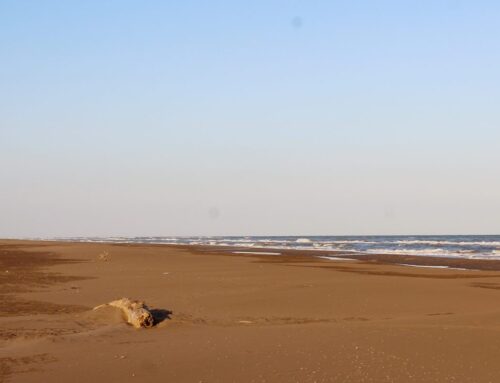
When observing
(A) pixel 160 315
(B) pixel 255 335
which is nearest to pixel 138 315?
(A) pixel 160 315

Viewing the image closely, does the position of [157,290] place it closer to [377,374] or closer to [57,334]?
[57,334]

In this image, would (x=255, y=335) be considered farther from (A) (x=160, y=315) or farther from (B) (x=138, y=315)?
(A) (x=160, y=315)

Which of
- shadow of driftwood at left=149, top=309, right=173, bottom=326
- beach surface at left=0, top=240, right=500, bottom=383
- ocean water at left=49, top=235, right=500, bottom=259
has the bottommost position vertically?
beach surface at left=0, top=240, right=500, bottom=383

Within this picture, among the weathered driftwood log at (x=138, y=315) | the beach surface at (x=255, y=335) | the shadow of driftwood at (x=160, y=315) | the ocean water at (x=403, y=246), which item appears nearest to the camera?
the beach surface at (x=255, y=335)

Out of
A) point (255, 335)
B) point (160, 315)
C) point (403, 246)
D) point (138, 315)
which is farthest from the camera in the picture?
point (403, 246)

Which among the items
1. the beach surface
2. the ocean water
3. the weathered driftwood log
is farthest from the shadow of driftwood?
the ocean water

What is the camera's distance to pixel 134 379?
796 cm

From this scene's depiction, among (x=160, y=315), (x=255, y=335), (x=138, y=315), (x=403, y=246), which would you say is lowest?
(x=255, y=335)

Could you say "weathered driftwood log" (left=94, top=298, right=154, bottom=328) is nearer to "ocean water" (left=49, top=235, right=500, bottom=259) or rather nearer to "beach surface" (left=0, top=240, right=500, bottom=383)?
"beach surface" (left=0, top=240, right=500, bottom=383)

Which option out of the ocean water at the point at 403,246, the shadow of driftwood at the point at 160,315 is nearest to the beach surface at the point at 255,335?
the shadow of driftwood at the point at 160,315

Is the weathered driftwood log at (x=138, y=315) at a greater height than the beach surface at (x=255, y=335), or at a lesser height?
greater

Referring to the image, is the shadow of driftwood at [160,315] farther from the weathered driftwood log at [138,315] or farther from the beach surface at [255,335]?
the weathered driftwood log at [138,315]

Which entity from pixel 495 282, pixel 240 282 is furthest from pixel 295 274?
pixel 495 282

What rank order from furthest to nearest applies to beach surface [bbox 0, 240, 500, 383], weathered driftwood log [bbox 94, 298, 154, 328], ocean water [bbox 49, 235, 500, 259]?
ocean water [bbox 49, 235, 500, 259], weathered driftwood log [bbox 94, 298, 154, 328], beach surface [bbox 0, 240, 500, 383]
